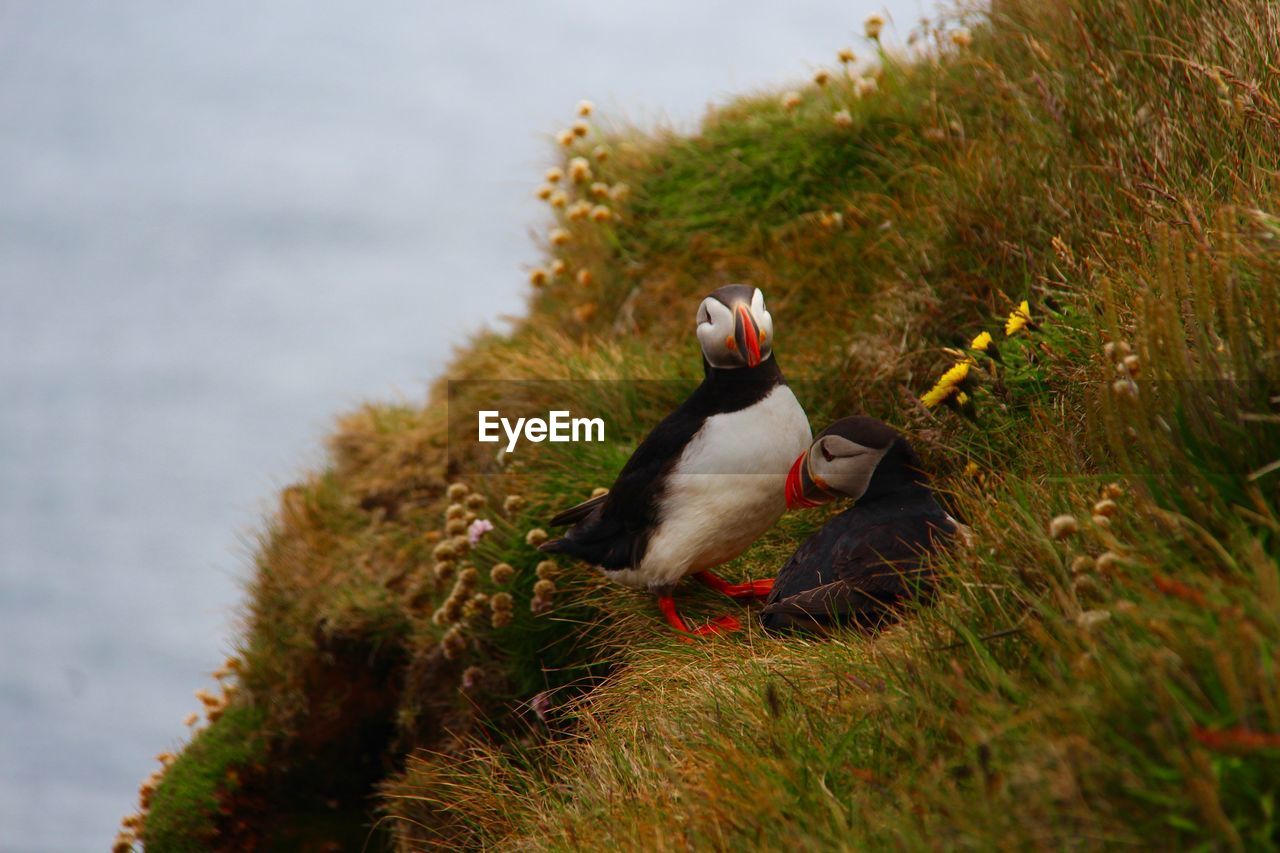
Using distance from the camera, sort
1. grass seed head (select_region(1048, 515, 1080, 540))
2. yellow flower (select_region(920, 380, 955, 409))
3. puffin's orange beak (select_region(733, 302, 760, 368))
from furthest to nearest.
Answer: yellow flower (select_region(920, 380, 955, 409)) < puffin's orange beak (select_region(733, 302, 760, 368)) < grass seed head (select_region(1048, 515, 1080, 540))

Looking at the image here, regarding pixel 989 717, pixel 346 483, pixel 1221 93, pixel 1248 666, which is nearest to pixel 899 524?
pixel 989 717

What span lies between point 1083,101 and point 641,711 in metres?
4.16

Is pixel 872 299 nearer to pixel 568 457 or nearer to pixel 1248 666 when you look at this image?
pixel 568 457

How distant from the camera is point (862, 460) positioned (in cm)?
437

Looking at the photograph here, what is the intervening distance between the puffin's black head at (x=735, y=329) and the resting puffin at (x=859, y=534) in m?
0.45

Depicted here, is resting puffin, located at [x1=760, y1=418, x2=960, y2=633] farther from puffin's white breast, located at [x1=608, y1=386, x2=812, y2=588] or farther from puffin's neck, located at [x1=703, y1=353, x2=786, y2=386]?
puffin's neck, located at [x1=703, y1=353, x2=786, y2=386]

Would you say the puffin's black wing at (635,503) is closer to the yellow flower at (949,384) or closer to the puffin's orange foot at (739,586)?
the puffin's orange foot at (739,586)

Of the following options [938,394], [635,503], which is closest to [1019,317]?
[938,394]

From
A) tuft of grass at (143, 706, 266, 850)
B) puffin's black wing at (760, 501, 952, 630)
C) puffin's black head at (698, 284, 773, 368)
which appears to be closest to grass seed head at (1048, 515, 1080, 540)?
puffin's black wing at (760, 501, 952, 630)

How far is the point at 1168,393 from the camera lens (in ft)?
10.7

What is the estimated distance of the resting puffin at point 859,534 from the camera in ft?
13.2

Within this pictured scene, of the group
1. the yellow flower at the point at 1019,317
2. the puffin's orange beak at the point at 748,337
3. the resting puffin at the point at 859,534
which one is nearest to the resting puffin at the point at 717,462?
the puffin's orange beak at the point at 748,337

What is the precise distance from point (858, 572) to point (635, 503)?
1.20 meters

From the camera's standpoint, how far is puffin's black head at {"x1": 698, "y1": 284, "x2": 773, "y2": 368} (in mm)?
4590
